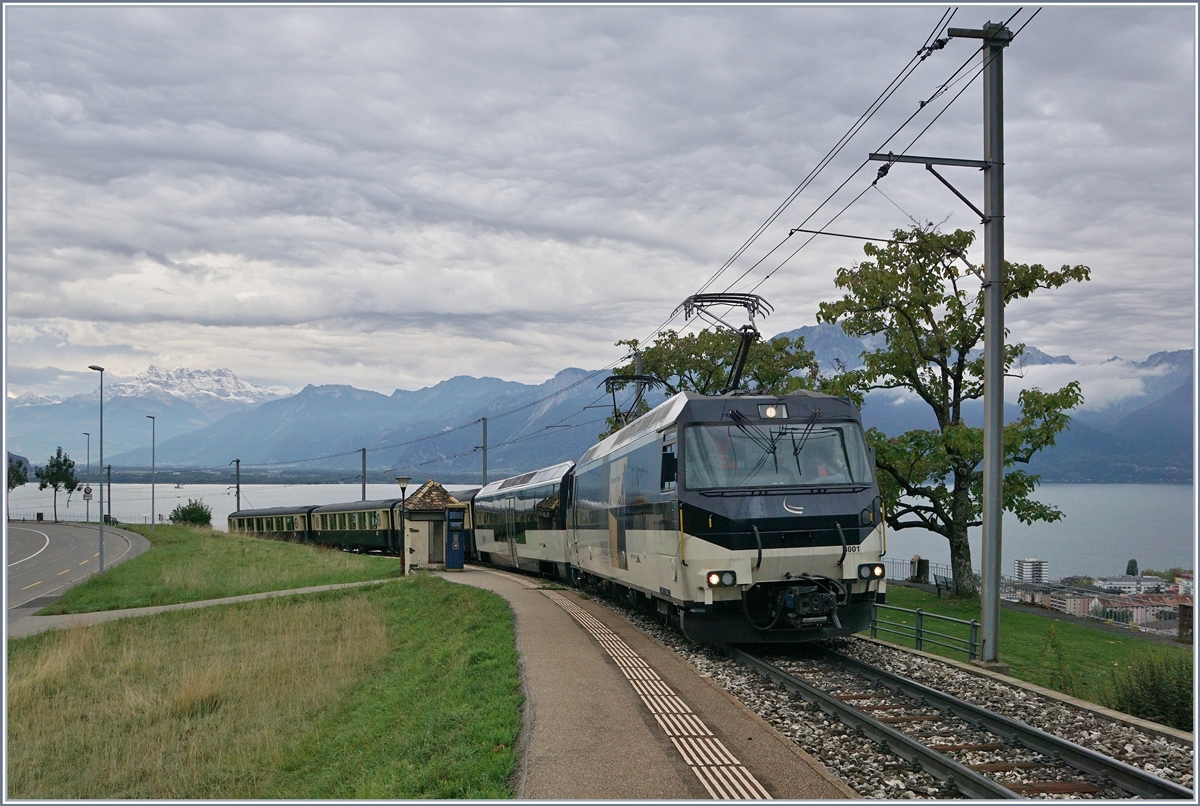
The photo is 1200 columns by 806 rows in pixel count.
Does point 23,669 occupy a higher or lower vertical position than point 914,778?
lower

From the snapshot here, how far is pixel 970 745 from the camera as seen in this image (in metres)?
8.88

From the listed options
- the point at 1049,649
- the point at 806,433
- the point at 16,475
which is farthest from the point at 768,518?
the point at 16,475

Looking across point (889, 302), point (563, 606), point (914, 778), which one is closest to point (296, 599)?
point (563, 606)

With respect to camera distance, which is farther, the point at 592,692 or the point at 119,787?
the point at 119,787

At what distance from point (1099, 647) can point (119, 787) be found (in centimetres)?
1959

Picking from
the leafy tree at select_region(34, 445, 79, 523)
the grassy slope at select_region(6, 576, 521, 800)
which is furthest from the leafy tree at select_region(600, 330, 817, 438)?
the leafy tree at select_region(34, 445, 79, 523)

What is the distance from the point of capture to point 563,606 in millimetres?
22469

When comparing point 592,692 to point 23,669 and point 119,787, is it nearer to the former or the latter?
point 119,787

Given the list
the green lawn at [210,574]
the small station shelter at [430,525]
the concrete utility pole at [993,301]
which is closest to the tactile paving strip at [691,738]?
the concrete utility pole at [993,301]

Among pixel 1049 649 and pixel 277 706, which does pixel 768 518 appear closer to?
pixel 1049 649

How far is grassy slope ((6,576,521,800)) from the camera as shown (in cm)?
1098

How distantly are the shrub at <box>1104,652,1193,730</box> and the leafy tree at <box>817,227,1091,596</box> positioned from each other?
13.4 metres

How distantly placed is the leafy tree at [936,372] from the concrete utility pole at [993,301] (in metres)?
11.3

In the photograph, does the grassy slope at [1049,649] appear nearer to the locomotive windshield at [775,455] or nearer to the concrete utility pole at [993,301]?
the concrete utility pole at [993,301]
